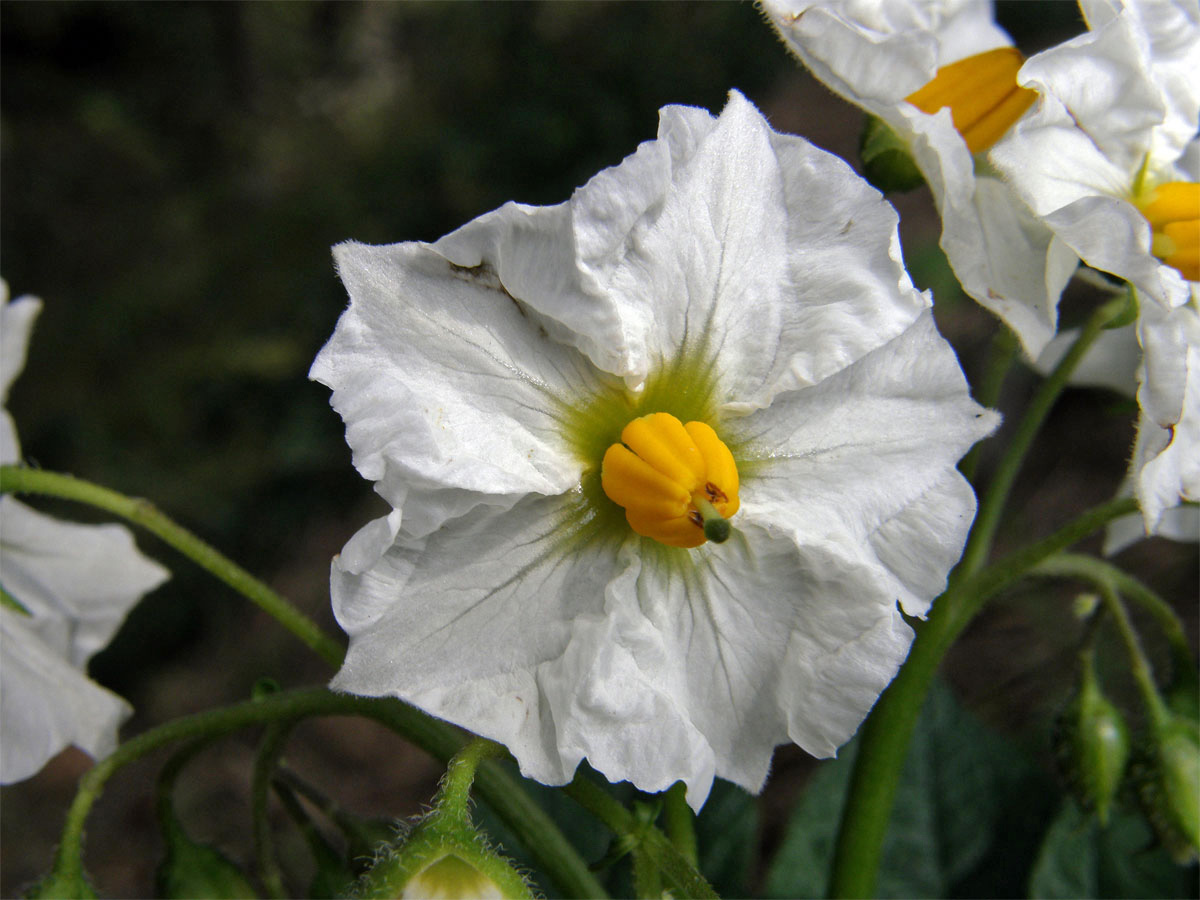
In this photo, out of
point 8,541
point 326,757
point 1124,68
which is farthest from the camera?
point 326,757

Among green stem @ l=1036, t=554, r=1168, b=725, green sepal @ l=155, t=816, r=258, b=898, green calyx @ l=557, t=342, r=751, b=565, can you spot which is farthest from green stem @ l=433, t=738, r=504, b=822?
green stem @ l=1036, t=554, r=1168, b=725

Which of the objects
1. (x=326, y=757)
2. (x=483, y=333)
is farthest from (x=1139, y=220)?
(x=326, y=757)

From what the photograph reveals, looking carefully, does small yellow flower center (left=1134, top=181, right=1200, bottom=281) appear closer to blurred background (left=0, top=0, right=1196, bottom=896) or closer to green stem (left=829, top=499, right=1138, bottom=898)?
green stem (left=829, top=499, right=1138, bottom=898)

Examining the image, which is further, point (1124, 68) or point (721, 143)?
point (1124, 68)

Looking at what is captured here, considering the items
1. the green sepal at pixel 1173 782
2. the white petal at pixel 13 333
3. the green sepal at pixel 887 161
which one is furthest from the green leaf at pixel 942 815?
the white petal at pixel 13 333

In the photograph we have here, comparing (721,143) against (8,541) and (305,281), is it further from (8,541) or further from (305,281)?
(305,281)

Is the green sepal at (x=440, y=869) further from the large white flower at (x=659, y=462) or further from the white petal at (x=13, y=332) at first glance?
the white petal at (x=13, y=332)
